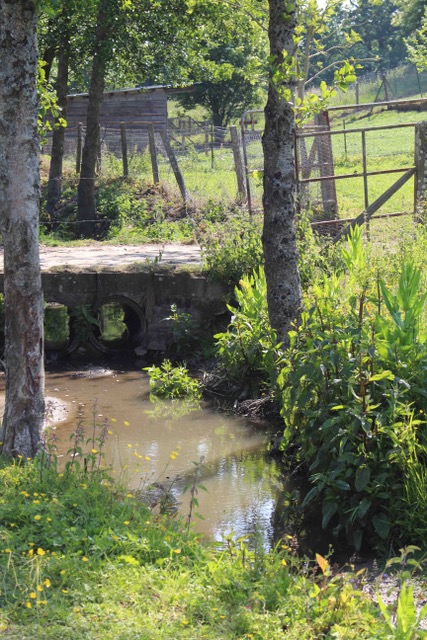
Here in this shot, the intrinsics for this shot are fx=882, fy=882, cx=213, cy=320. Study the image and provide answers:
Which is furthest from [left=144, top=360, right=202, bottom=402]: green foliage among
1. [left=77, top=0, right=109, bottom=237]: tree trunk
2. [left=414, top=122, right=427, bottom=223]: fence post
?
[left=77, top=0, right=109, bottom=237]: tree trunk

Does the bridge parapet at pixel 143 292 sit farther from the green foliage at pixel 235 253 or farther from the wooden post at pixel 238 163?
the wooden post at pixel 238 163

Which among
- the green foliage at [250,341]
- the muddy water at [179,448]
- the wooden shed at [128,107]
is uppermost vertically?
the wooden shed at [128,107]

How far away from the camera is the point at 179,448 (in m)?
8.41

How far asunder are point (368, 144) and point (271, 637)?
31480 millimetres

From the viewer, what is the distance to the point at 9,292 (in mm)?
6363

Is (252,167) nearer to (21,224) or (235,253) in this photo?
(235,253)

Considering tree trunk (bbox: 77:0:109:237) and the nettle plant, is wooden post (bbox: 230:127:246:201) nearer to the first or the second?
tree trunk (bbox: 77:0:109:237)

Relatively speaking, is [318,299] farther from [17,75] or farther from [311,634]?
[311,634]

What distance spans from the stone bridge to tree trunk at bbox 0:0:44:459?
5.40 meters

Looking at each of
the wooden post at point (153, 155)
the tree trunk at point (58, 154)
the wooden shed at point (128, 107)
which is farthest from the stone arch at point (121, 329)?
the wooden shed at point (128, 107)

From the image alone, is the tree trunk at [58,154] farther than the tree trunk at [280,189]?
Yes

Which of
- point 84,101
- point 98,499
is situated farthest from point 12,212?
point 84,101

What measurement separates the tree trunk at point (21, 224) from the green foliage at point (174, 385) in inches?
149

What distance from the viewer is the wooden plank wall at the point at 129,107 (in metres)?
29.5
